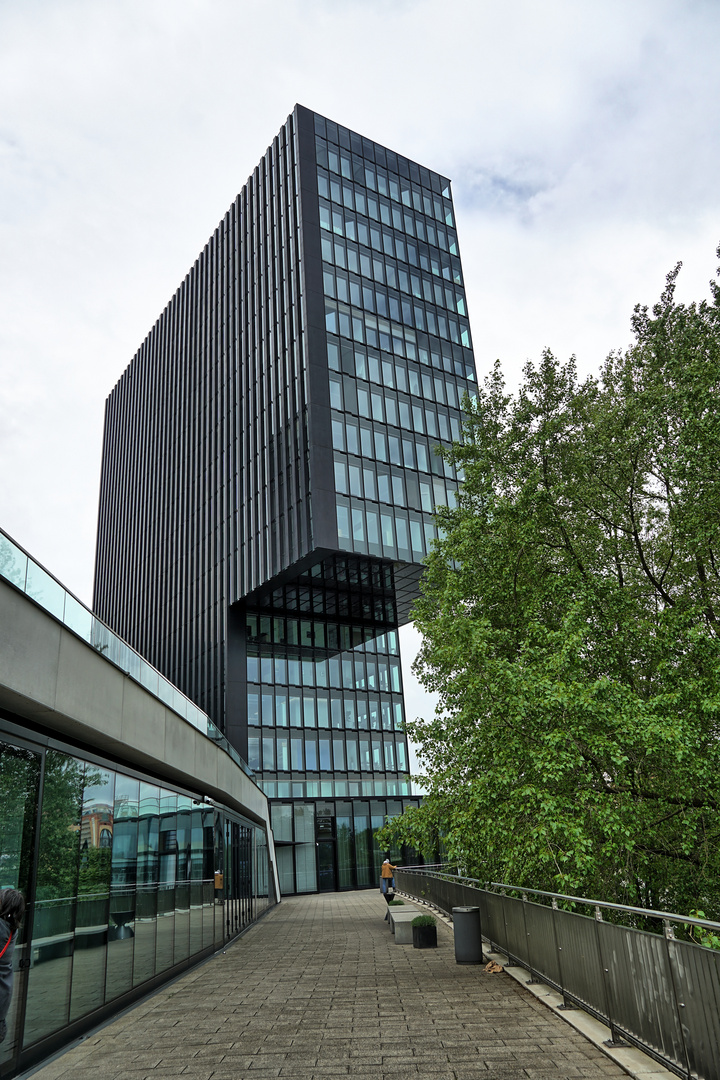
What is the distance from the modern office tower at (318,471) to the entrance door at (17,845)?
103 ft

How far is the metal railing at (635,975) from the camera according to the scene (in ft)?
20.1

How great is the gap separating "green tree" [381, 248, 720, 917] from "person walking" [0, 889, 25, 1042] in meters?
7.98

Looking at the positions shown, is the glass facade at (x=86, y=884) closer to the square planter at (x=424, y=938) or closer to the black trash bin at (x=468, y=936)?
the square planter at (x=424, y=938)

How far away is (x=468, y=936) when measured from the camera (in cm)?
1366

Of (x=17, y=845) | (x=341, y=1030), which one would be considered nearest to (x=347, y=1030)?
(x=341, y=1030)

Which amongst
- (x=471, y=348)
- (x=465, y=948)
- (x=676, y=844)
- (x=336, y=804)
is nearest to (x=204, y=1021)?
(x=465, y=948)

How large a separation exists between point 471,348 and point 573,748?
4329 cm

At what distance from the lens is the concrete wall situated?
774 cm

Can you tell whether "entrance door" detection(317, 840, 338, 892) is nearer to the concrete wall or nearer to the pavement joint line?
the pavement joint line

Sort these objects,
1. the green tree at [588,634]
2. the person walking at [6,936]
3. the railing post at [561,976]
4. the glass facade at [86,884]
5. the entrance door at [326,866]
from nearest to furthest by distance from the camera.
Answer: the person walking at [6,936] → the glass facade at [86,884] → the railing post at [561,976] → the green tree at [588,634] → the entrance door at [326,866]

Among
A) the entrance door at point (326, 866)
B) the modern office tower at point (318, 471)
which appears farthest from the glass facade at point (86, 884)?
the entrance door at point (326, 866)

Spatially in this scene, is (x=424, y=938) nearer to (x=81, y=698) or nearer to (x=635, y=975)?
(x=635, y=975)

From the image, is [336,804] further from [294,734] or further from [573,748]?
[573,748]

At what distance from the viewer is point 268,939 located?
20.9 metres
